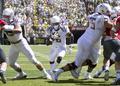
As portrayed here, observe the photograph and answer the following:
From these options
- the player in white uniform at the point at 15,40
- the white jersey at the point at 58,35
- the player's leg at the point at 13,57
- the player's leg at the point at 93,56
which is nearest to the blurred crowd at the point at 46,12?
the white jersey at the point at 58,35

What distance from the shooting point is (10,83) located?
10.9 meters

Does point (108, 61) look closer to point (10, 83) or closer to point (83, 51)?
point (83, 51)

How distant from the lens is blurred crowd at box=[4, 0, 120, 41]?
123ft

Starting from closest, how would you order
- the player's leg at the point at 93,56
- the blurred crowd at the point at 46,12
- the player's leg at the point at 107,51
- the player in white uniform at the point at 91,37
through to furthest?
the player's leg at the point at 107,51 → the player in white uniform at the point at 91,37 → the player's leg at the point at 93,56 → the blurred crowd at the point at 46,12

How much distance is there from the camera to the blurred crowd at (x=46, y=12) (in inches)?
1480

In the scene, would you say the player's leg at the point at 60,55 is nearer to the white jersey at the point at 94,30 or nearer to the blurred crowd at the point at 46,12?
the white jersey at the point at 94,30

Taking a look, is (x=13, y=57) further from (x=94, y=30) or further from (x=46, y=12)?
(x=46, y=12)

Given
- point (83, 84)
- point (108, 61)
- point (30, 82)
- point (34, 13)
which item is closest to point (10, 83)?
point (30, 82)

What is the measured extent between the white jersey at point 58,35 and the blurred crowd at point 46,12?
2235 cm

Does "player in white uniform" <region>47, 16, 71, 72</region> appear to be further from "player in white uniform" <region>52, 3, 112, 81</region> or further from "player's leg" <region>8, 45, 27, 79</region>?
"player in white uniform" <region>52, 3, 112, 81</region>

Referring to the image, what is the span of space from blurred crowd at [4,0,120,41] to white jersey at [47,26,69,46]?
22349 millimetres

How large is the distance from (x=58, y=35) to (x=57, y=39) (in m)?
0.13

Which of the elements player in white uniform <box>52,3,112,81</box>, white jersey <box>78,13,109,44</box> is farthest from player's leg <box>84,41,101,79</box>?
white jersey <box>78,13,109,44</box>

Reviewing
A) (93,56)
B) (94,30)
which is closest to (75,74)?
(93,56)
